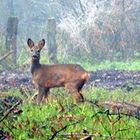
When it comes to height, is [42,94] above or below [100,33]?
above

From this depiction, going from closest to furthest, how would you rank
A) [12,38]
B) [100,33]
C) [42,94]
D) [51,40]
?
1. [42,94]
2. [12,38]
3. [51,40]
4. [100,33]

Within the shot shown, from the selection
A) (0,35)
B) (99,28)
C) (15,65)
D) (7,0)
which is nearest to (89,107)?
(15,65)

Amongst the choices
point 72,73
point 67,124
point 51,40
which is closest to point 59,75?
point 72,73

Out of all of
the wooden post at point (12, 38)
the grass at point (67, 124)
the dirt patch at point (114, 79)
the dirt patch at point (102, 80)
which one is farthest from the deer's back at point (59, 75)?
the wooden post at point (12, 38)

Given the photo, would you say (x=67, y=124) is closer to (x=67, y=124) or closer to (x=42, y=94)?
(x=67, y=124)

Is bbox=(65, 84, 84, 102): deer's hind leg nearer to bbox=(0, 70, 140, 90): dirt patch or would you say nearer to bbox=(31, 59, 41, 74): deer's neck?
bbox=(31, 59, 41, 74): deer's neck

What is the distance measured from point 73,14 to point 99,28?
3665 millimetres

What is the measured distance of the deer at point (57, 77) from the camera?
10319 mm

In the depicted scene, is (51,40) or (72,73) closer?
(72,73)

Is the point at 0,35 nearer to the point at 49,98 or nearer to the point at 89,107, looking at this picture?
the point at 49,98

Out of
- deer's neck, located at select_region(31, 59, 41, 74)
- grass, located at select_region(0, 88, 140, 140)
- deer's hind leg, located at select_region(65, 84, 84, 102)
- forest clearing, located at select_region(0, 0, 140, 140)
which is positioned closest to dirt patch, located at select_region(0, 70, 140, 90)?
forest clearing, located at select_region(0, 0, 140, 140)

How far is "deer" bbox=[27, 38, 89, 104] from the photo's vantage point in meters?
10.3

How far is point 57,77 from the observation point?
10633mm

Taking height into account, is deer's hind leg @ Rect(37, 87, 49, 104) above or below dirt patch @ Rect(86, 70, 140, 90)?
above
